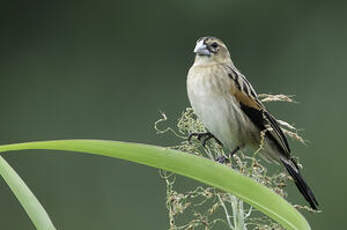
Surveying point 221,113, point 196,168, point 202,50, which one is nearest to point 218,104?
point 221,113

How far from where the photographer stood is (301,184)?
2559 millimetres

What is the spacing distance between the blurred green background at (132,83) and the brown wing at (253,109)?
1943mm

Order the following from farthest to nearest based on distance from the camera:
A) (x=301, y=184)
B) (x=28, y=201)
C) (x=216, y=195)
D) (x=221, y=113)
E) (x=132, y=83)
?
(x=132, y=83), (x=221, y=113), (x=301, y=184), (x=216, y=195), (x=28, y=201)

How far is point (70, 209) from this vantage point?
19.1 ft

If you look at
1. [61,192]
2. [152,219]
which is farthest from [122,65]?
[152,219]

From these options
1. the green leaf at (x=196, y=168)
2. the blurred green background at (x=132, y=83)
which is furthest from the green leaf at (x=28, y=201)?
the blurred green background at (x=132, y=83)

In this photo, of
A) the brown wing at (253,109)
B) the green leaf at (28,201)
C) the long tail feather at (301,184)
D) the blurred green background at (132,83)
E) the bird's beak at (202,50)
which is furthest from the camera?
the blurred green background at (132,83)

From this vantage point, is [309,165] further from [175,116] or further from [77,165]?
[77,165]

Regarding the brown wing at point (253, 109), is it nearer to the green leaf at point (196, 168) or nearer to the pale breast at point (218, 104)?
the pale breast at point (218, 104)

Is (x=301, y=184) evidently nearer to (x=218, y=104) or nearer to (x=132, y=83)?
(x=218, y=104)

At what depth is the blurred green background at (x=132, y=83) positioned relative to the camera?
17.5 ft

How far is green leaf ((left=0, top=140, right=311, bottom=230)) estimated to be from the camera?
125 centimetres

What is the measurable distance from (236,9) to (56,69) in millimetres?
1287

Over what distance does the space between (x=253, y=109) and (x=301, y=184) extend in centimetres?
28
